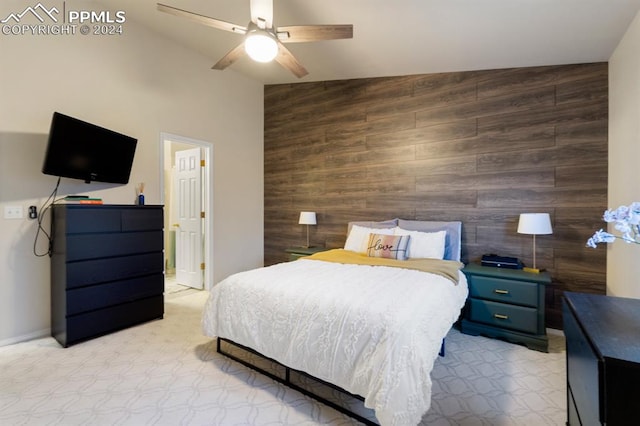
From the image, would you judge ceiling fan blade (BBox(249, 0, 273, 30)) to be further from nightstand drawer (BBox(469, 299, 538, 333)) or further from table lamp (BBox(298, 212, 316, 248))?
nightstand drawer (BBox(469, 299, 538, 333))

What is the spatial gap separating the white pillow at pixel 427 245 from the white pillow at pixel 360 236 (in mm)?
321

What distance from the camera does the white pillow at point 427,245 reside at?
3148mm

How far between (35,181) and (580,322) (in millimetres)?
4016

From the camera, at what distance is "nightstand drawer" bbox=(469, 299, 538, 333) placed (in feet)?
8.73

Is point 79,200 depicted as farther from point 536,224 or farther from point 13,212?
point 536,224

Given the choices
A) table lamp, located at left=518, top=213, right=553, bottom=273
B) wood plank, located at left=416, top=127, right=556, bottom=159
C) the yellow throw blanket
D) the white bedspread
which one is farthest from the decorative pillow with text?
wood plank, located at left=416, top=127, right=556, bottom=159

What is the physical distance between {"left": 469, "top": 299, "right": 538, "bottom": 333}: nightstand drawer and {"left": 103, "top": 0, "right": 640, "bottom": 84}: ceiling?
2.41 metres

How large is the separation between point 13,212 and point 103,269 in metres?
0.88

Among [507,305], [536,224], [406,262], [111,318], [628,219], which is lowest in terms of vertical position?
[111,318]

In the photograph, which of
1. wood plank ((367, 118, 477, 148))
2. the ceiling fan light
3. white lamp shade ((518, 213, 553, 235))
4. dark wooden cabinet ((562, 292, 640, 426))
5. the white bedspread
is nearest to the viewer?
dark wooden cabinet ((562, 292, 640, 426))

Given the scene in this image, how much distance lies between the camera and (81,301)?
2627 mm

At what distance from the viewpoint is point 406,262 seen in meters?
2.92

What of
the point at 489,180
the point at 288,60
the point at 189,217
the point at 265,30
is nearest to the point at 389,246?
the point at 489,180

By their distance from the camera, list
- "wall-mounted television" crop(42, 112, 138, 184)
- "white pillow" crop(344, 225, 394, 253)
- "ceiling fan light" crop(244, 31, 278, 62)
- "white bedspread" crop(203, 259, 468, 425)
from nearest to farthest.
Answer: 1. "white bedspread" crop(203, 259, 468, 425)
2. "ceiling fan light" crop(244, 31, 278, 62)
3. "wall-mounted television" crop(42, 112, 138, 184)
4. "white pillow" crop(344, 225, 394, 253)
